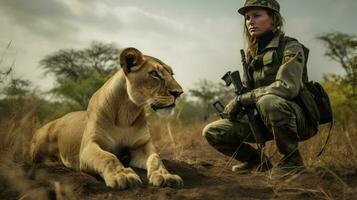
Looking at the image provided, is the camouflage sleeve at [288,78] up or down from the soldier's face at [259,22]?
down

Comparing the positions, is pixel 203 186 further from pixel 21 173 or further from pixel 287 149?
pixel 21 173

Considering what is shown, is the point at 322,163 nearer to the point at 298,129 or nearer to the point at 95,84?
the point at 298,129

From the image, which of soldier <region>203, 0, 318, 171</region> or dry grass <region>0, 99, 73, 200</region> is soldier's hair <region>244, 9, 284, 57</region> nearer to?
soldier <region>203, 0, 318, 171</region>

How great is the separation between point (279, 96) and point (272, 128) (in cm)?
30

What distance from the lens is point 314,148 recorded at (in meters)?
5.59

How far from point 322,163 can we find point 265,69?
1.28m

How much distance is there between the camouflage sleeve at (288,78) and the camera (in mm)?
3943

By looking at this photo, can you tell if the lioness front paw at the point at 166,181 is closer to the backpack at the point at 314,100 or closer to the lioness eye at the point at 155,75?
the lioness eye at the point at 155,75

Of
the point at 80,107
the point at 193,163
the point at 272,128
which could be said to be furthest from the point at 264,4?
the point at 80,107

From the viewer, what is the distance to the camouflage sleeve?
394 centimetres

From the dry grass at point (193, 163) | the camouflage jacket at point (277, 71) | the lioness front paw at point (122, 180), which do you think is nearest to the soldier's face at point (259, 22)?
the camouflage jacket at point (277, 71)

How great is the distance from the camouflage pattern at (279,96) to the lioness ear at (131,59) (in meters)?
1.04

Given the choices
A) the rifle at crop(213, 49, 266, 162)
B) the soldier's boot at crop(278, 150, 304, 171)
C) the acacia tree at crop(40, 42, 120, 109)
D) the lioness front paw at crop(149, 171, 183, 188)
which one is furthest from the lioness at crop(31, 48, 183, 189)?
the acacia tree at crop(40, 42, 120, 109)

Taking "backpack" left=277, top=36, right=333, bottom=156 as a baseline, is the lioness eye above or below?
above
